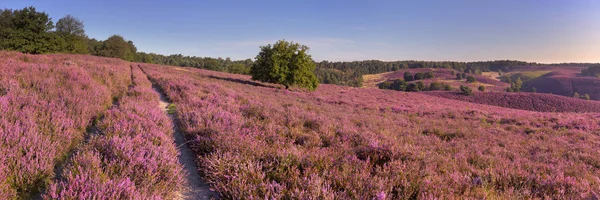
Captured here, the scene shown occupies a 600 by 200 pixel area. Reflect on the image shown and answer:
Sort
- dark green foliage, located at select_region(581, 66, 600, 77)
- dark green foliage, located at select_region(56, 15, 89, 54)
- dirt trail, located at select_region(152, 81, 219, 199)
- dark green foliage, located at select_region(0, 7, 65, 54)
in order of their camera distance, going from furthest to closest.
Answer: dark green foliage, located at select_region(581, 66, 600, 77), dark green foliage, located at select_region(56, 15, 89, 54), dark green foliage, located at select_region(0, 7, 65, 54), dirt trail, located at select_region(152, 81, 219, 199)

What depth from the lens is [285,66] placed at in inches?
1303

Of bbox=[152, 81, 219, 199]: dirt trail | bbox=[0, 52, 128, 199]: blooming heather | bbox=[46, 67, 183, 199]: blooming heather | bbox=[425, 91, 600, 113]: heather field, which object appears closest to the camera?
bbox=[46, 67, 183, 199]: blooming heather

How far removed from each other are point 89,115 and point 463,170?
7581 mm

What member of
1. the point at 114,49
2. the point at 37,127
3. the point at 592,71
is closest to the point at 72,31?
the point at 114,49

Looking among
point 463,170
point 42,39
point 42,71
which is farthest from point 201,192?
point 42,39

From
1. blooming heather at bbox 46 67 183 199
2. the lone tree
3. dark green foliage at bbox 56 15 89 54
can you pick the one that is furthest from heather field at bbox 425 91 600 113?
dark green foliage at bbox 56 15 89 54

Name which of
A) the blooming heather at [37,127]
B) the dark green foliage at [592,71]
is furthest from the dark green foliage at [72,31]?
the dark green foliage at [592,71]

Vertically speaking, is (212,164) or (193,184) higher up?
(212,164)

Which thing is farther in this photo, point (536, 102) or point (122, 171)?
point (536, 102)

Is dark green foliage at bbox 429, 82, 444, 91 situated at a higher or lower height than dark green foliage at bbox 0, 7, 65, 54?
lower

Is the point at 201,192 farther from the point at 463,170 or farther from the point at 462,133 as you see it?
the point at 462,133

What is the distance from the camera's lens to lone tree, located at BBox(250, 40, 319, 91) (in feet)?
107

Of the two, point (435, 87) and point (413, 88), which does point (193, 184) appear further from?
point (435, 87)

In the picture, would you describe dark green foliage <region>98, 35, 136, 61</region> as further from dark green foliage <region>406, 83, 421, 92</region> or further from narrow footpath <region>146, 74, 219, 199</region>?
narrow footpath <region>146, 74, 219, 199</region>
